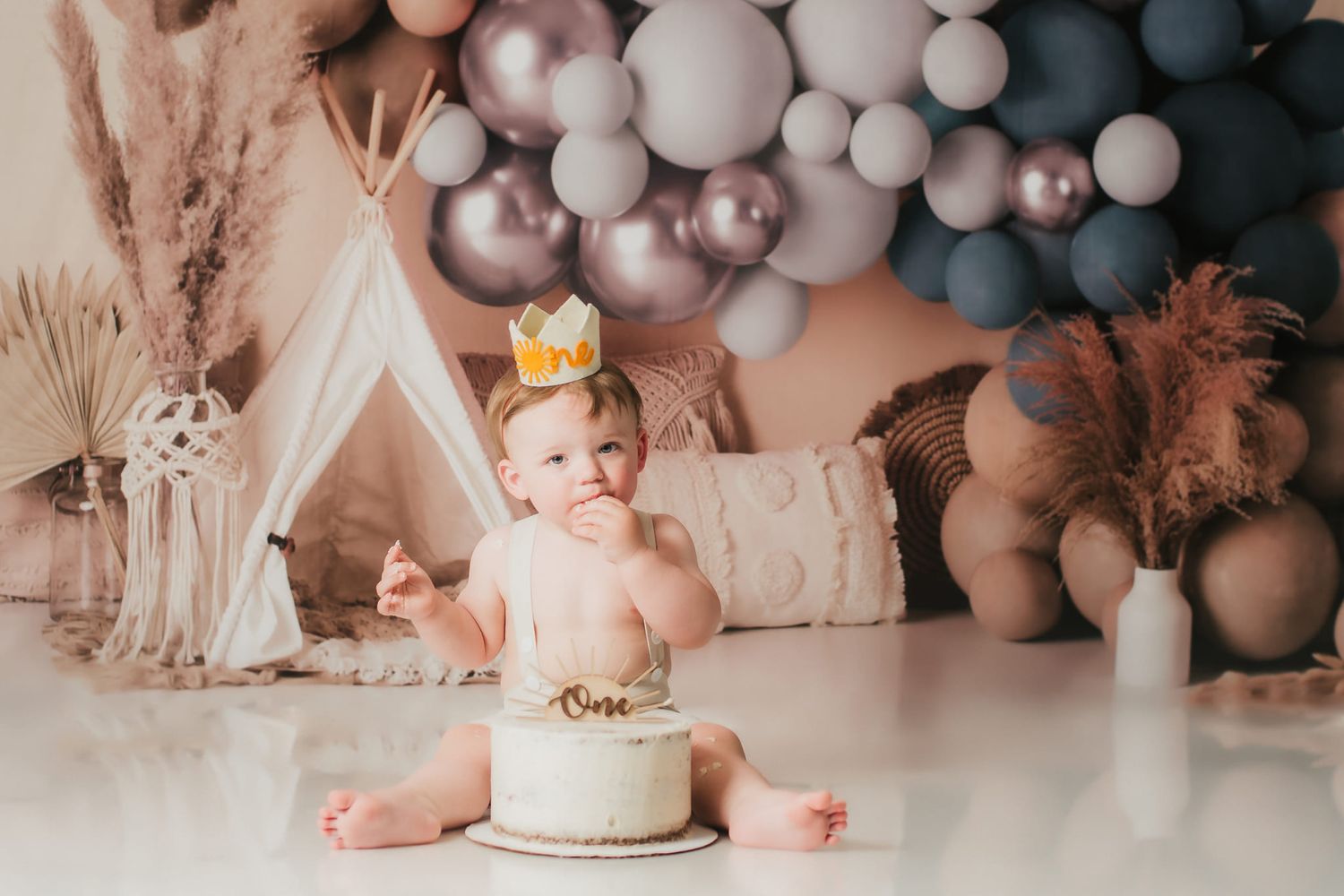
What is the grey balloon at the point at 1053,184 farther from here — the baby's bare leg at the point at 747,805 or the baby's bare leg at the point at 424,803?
the baby's bare leg at the point at 424,803

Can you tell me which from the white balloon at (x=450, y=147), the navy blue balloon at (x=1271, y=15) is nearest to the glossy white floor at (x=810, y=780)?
the white balloon at (x=450, y=147)

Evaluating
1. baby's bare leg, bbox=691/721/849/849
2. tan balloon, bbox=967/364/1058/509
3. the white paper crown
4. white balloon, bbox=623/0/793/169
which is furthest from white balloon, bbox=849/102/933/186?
baby's bare leg, bbox=691/721/849/849

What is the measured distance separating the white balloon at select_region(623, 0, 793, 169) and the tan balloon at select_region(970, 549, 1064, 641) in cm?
112

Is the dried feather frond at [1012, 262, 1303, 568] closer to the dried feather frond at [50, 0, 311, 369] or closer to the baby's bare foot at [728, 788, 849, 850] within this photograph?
the baby's bare foot at [728, 788, 849, 850]

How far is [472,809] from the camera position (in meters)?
1.94

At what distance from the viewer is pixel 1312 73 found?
3131mm

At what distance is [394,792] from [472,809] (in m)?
0.12

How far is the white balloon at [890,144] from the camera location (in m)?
3.00

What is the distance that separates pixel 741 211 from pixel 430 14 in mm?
777

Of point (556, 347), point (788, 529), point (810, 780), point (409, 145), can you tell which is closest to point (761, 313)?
point (788, 529)

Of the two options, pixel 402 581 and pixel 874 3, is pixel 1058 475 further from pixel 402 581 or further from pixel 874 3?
pixel 402 581

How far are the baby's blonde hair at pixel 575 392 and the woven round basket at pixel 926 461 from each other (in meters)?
1.67

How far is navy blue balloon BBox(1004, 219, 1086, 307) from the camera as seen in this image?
3.15 metres

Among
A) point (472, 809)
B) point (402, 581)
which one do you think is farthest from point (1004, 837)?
point (402, 581)
